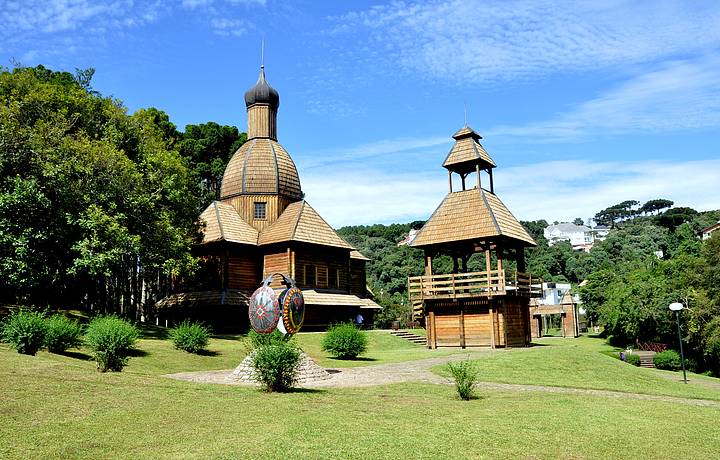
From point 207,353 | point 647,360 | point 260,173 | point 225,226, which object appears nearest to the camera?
point 207,353

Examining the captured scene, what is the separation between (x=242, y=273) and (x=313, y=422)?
1024 inches

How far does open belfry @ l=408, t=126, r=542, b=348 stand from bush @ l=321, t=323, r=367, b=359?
5.56 meters

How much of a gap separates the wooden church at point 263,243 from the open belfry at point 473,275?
796 centimetres

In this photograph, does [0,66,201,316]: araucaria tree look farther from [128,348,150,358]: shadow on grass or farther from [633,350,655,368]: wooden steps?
[633,350,655,368]: wooden steps

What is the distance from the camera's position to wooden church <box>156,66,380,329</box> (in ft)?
113

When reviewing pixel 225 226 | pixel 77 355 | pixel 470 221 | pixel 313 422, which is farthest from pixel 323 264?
pixel 313 422

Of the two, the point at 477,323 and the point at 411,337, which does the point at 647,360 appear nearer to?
the point at 411,337

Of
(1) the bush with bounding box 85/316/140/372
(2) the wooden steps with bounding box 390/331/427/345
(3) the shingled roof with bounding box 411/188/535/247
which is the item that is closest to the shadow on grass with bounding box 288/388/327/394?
(1) the bush with bounding box 85/316/140/372

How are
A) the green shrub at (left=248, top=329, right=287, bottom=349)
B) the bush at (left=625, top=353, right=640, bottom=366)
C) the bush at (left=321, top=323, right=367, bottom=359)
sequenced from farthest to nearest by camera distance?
the bush at (left=625, top=353, right=640, bottom=366)
the bush at (left=321, top=323, right=367, bottom=359)
the green shrub at (left=248, top=329, right=287, bottom=349)

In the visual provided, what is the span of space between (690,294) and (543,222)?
166288 millimetres

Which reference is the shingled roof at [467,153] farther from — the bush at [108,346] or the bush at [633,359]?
the bush at [108,346]

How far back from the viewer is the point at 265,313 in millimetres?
17281

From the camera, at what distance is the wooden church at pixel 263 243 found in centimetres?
3444

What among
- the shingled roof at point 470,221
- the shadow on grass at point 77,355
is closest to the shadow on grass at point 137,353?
the shadow on grass at point 77,355
